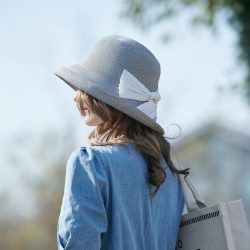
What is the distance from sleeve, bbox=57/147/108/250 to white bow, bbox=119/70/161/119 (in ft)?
0.95

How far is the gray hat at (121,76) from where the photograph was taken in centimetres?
261

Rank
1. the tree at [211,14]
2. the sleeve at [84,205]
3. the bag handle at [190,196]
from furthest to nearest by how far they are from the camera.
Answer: the tree at [211,14] → the bag handle at [190,196] → the sleeve at [84,205]

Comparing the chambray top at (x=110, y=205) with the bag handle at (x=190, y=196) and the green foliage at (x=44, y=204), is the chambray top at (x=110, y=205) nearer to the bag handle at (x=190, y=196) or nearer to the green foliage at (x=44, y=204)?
the bag handle at (x=190, y=196)

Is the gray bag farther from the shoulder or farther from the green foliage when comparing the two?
the green foliage

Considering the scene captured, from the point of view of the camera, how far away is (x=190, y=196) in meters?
2.75

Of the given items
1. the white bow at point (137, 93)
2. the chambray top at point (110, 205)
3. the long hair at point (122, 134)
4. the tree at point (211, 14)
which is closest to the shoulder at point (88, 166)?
the chambray top at point (110, 205)

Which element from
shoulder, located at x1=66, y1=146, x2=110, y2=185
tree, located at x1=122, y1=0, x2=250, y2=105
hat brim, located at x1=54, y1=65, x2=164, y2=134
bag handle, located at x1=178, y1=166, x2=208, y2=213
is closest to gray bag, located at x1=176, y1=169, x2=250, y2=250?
bag handle, located at x1=178, y1=166, x2=208, y2=213

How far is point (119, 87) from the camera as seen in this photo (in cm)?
265

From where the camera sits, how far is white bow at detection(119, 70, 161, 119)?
2.66 m

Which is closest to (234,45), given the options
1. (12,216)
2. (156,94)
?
(156,94)

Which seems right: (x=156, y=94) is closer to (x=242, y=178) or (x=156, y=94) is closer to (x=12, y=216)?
(x=242, y=178)

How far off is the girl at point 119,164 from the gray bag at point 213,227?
0.15 ft

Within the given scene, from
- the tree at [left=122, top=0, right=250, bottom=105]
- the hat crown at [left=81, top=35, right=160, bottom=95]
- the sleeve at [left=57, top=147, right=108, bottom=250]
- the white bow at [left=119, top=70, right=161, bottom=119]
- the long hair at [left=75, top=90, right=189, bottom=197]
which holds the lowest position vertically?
the sleeve at [left=57, top=147, right=108, bottom=250]

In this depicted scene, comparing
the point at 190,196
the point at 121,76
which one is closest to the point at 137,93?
the point at 121,76
